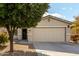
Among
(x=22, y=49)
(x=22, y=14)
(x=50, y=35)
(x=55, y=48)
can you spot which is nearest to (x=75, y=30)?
(x=50, y=35)

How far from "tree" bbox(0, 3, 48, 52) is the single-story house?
0.12m

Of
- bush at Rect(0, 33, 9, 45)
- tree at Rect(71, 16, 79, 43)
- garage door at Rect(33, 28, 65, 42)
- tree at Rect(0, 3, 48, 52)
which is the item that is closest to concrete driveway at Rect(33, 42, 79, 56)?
garage door at Rect(33, 28, 65, 42)

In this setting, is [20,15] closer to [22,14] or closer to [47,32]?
[22,14]

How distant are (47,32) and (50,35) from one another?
96 millimetres

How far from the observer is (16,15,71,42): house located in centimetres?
408

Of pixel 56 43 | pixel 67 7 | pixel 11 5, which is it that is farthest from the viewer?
pixel 56 43

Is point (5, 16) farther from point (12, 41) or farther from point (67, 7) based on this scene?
point (67, 7)

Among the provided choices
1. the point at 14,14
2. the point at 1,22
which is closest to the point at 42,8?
the point at 14,14

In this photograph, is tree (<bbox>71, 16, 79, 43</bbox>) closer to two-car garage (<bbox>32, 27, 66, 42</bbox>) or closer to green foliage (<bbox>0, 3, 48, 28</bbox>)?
two-car garage (<bbox>32, 27, 66, 42</bbox>)

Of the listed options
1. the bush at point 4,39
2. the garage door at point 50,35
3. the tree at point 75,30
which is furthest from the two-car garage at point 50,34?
the bush at point 4,39

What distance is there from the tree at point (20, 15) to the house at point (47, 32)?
0.12 meters

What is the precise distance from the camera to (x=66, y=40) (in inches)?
164

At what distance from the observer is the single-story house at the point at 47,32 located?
4080 mm

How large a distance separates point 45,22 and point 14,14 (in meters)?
0.61
